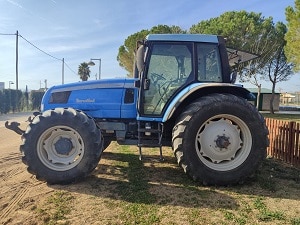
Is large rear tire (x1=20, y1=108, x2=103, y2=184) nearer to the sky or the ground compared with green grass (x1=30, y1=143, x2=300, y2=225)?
nearer to the sky

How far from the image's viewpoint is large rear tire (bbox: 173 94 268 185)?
15.5 feet

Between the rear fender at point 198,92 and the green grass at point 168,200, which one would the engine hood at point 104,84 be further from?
the green grass at point 168,200

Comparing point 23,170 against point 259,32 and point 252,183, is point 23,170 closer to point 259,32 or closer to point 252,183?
point 252,183

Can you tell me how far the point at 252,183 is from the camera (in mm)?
4965

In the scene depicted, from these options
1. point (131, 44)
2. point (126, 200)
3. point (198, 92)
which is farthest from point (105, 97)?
point (131, 44)

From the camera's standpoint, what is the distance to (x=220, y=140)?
4867 mm

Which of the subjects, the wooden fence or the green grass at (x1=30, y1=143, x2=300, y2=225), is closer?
the green grass at (x1=30, y1=143, x2=300, y2=225)

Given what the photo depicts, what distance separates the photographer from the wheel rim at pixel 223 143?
4863mm

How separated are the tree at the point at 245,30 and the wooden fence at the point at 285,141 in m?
14.4

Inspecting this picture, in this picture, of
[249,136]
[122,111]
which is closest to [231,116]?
[249,136]

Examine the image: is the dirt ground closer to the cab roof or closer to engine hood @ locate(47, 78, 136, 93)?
engine hood @ locate(47, 78, 136, 93)

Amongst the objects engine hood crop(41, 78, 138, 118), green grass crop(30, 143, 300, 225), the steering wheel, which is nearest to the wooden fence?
green grass crop(30, 143, 300, 225)

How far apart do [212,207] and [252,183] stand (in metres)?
1.36

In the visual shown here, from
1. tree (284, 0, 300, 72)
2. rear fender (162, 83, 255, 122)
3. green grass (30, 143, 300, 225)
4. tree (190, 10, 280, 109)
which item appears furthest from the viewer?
tree (190, 10, 280, 109)
